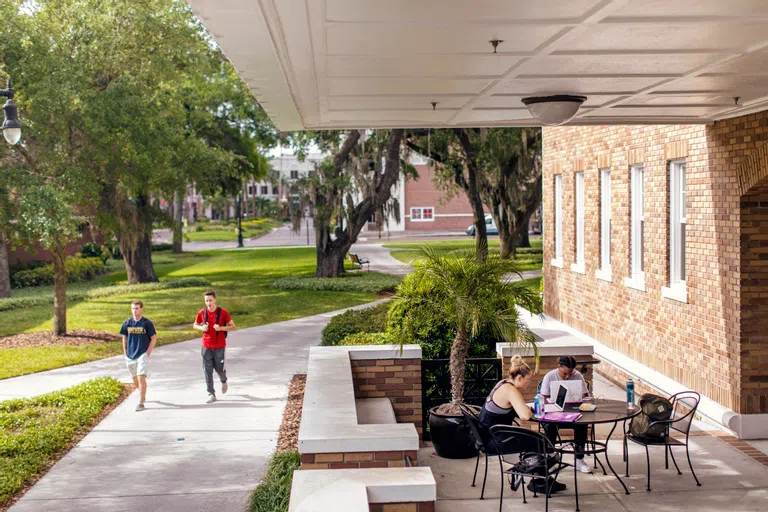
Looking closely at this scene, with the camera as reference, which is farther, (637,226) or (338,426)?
(637,226)

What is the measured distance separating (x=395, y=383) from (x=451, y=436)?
111cm

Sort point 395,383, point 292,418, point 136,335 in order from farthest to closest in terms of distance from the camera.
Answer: point 136,335 < point 292,418 < point 395,383

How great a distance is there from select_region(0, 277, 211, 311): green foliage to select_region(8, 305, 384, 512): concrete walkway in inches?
479

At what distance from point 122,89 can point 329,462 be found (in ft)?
51.7

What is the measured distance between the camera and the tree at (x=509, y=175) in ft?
122

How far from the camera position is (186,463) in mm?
10203

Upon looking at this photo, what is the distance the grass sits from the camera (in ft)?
32.5

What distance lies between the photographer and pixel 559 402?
→ 884 cm

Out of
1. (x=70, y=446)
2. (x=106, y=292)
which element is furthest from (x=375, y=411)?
(x=106, y=292)

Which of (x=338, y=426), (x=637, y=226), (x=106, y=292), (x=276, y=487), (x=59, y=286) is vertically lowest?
(x=276, y=487)

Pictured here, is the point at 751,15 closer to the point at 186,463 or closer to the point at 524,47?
the point at 524,47

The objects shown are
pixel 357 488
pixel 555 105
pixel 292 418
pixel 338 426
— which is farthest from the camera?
pixel 292 418

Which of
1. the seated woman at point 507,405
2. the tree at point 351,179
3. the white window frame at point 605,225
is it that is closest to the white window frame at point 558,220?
the white window frame at point 605,225

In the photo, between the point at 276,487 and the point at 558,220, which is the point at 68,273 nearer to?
the point at 558,220
